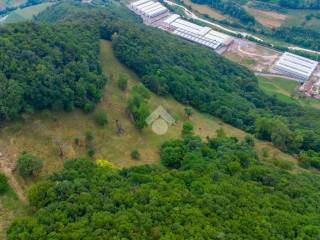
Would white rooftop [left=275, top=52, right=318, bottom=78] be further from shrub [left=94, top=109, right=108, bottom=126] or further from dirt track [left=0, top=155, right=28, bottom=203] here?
dirt track [left=0, top=155, right=28, bottom=203]

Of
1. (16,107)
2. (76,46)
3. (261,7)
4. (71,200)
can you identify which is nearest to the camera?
(71,200)

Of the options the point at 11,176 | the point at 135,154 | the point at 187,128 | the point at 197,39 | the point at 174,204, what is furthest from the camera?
the point at 197,39

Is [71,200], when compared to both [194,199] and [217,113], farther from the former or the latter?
[217,113]

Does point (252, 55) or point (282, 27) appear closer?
point (252, 55)

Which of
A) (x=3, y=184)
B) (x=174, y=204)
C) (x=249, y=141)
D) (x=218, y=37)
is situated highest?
(x=174, y=204)

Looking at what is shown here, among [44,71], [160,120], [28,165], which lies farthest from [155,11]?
[28,165]

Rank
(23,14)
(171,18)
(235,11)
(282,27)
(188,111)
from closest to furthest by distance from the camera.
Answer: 1. (188,111)
2. (282,27)
3. (171,18)
4. (23,14)
5. (235,11)

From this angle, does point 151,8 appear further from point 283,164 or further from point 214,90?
point 283,164

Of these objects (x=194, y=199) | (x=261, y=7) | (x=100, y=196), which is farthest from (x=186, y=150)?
(x=261, y=7)
